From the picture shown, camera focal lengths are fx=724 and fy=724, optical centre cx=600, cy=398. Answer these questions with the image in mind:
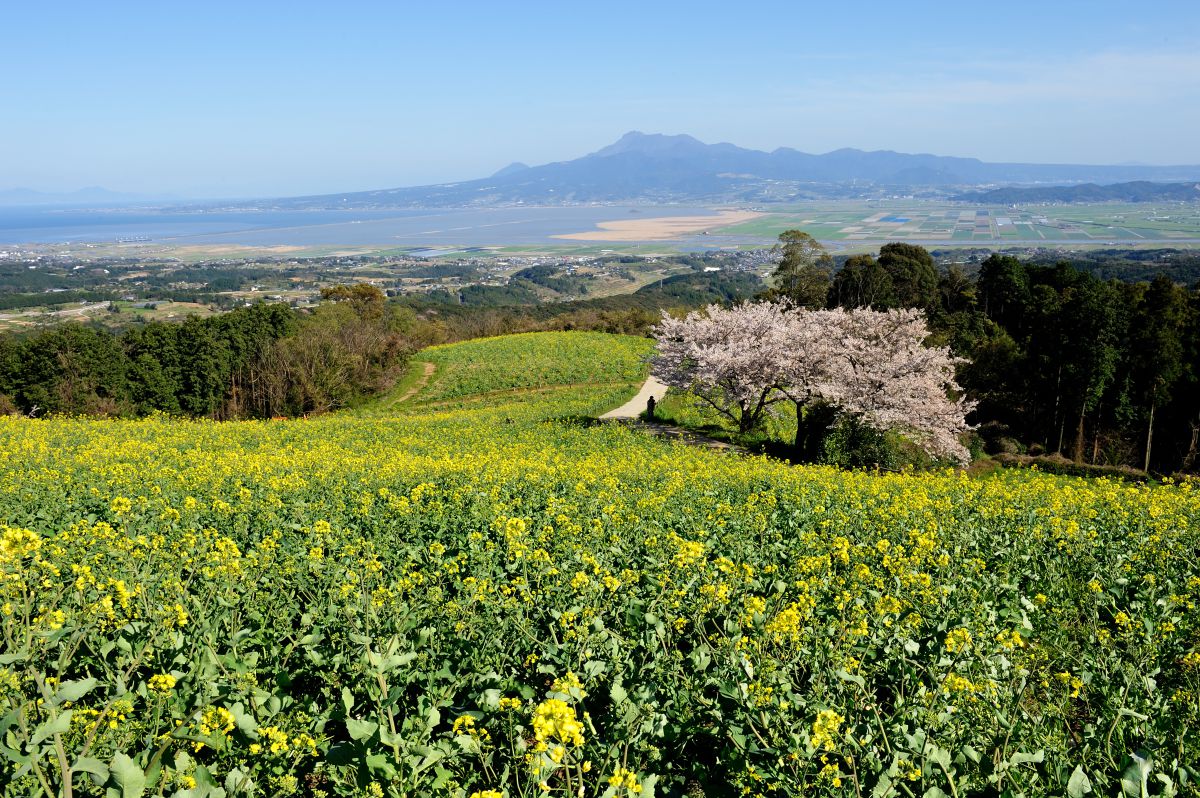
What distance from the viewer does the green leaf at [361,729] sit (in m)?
3.91

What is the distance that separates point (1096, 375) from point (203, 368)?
52.5 meters

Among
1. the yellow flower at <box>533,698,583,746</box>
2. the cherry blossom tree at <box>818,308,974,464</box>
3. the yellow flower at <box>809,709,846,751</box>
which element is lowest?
the cherry blossom tree at <box>818,308,974,464</box>

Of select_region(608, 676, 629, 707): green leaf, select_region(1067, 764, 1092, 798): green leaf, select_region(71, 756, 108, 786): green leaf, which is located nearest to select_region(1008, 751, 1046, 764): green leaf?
select_region(1067, 764, 1092, 798): green leaf

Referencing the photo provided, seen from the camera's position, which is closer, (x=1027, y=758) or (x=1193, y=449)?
(x=1027, y=758)

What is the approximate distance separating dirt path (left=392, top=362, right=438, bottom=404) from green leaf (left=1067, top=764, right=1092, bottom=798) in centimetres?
4673

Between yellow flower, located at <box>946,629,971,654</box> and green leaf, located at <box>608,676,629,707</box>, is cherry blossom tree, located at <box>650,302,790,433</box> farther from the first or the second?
green leaf, located at <box>608,676,629,707</box>

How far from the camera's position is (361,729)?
3949 mm

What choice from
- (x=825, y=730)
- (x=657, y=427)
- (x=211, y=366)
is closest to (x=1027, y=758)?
(x=825, y=730)

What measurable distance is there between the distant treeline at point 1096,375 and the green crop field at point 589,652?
28.1 meters

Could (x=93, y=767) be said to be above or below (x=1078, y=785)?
above

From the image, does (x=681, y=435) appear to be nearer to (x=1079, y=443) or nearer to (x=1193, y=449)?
(x=1079, y=443)

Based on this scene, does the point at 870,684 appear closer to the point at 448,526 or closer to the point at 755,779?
the point at 755,779

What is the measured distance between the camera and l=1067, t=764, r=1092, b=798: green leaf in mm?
3795

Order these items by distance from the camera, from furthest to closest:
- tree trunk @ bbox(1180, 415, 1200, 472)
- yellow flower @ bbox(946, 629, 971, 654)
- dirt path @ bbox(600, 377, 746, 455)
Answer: tree trunk @ bbox(1180, 415, 1200, 472)
dirt path @ bbox(600, 377, 746, 455)
yellow flower @ bbox(946, 629, 971, 654)
